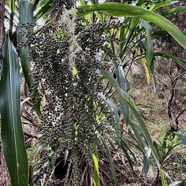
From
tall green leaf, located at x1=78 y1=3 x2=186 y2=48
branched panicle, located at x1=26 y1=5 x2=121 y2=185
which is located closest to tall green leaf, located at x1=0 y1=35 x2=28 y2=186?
branched panicle, located at x1=26 y1=5 x2=121 y2=185

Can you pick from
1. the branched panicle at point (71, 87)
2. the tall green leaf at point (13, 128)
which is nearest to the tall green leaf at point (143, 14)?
the branched panicle at point (71, 87)

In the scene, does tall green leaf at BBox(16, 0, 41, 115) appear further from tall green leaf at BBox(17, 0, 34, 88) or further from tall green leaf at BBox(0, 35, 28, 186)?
tall green leaf at BBox(0, 35, 28, 186)

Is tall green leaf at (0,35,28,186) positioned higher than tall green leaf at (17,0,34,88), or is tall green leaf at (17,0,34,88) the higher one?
tall green leaf at (17,0,34,88)

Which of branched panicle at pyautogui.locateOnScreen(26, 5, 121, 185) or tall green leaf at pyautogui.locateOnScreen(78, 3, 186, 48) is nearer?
branched panicle at pyautogui.locateOnScreen(26, 5, 121, 185)

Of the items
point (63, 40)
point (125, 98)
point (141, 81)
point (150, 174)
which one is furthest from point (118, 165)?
point (141, 81)

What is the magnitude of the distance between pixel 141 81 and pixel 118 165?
82.6 inches

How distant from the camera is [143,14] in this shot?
65cm

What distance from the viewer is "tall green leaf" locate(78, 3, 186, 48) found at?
63cm

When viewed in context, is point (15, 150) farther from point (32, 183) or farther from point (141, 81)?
point (141, 81)

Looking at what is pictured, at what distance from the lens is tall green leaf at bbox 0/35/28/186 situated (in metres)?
0.50

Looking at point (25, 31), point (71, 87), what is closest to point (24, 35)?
point (25, 31)

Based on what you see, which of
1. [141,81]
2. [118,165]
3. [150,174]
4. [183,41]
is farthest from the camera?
[141,81]

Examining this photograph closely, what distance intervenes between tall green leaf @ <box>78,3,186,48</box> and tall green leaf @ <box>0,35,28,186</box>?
218mm

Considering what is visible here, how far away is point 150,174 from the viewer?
5.88 ft
